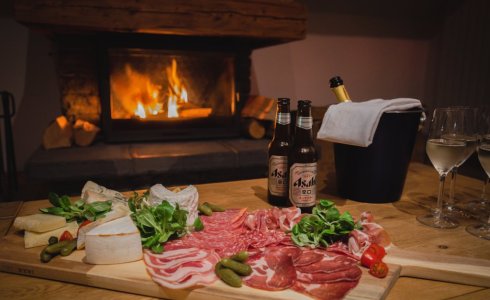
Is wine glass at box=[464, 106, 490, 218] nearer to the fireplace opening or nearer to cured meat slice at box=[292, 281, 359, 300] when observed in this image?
cured meat slice at box=[292, 281, 359, 300]

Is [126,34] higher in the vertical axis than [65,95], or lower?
higher

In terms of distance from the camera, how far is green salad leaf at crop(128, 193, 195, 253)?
29.5 inches

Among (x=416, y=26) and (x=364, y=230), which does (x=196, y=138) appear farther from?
(x=416, y=26)

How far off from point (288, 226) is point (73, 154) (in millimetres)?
2003

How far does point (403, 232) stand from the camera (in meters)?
0.89

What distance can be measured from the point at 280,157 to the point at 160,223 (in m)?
0.37

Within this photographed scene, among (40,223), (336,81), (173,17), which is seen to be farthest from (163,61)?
(40,223)

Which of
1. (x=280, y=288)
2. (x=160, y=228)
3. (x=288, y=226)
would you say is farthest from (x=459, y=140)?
(x=160, y=228)

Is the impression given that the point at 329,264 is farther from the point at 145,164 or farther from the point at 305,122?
the point at 145,164

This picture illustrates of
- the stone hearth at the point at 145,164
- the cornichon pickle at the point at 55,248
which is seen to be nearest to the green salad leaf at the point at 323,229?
the cornichon pickle at the point at 55,248

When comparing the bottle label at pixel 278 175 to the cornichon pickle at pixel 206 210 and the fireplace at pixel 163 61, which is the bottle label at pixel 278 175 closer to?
→ the cornichon pickle at pixel 206 210

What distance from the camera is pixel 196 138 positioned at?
2.88 meters

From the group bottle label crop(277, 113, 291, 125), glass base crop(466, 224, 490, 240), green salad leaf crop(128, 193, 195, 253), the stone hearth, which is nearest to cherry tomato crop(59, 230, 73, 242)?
green salad leaf crop(128, 193, 195, 253)

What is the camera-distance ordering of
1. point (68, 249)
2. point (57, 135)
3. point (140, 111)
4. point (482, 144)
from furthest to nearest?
point (140, 111) < point (57, 135) < point (482, 144) < point (68, 249)
